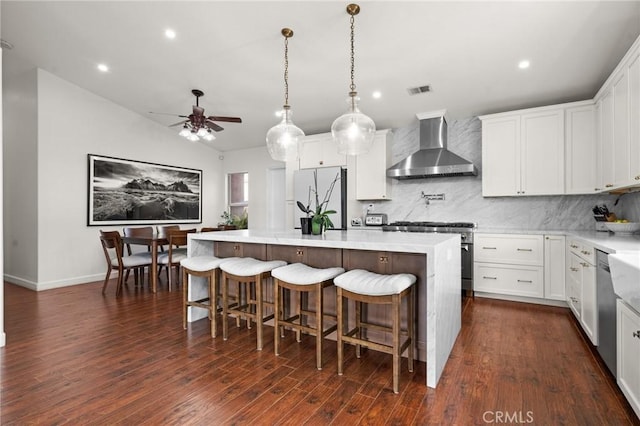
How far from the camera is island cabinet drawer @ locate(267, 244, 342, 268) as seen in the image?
2688 millimetres

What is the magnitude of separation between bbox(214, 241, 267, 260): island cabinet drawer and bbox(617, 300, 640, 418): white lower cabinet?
8.27 feet

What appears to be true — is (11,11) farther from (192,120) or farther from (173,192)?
(173,192)

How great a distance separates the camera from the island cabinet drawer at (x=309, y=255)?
269cm

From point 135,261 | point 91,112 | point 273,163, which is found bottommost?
point 135,261

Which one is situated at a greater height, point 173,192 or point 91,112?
point 91,112

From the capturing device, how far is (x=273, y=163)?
669cm

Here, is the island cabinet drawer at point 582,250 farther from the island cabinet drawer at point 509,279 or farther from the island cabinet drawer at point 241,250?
the island cabinet drawer at point 241,250

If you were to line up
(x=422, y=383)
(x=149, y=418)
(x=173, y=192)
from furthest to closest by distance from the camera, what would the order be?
(x=173, y=192) → (x=422, y=383) → (x=149, y=418)

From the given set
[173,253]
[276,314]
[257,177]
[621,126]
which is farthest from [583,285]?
[257,177]

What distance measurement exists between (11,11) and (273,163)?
4.11 meters

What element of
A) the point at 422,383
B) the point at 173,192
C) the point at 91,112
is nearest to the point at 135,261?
the point at 173,192

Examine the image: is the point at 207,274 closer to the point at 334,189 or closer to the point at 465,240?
the point at 334,189

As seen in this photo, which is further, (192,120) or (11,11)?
(192,120)

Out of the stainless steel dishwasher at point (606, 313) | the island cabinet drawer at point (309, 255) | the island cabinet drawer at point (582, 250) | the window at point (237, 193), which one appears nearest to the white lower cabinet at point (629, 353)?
the stainless steel dishwasher at point (606, 313)
